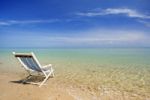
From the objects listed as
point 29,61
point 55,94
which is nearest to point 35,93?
point 55,94

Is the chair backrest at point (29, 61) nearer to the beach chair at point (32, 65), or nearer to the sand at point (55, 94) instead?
the beach chair at point (32, 65)

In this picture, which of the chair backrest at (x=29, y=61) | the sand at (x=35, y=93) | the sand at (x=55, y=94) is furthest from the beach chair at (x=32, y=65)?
the sand at (x=55, y=94)

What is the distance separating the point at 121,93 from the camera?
16.2 feet

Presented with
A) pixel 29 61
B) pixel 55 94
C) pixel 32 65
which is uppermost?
pixel 29 61

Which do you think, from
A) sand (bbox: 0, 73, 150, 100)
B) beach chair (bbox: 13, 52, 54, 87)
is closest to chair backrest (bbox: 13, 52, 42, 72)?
beach chair (bbox: 13, 52, 54, 87)

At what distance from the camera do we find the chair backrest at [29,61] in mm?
5360

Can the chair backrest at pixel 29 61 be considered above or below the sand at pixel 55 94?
above

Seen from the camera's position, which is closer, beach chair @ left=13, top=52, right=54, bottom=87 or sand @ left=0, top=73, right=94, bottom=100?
sand @ left=0, top=73, right=94, bottom=100

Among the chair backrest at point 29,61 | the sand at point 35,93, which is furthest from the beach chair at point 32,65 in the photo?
the sand at point 35,93

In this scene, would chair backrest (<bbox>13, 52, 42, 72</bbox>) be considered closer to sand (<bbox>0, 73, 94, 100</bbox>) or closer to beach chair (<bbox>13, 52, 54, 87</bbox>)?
beach chair (<bbox>13, 52, 54, 87</bbox>)

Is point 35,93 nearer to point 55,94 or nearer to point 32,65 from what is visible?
point 55,94

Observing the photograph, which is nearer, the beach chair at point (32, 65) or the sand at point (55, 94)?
the sand at point (55, 94)

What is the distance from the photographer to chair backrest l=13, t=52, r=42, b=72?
5.36 metres

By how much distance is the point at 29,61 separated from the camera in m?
5.63
